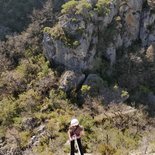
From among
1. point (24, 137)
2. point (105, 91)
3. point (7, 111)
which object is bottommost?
point (24, 137)

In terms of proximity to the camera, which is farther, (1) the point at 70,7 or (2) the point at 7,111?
(1) the point at 70,7

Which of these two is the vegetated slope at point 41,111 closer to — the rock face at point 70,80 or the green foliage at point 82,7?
the rock face at point 70,80

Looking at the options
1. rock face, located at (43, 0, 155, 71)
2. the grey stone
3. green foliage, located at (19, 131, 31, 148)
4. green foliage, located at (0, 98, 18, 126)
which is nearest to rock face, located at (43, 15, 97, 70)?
rock face, located at (43, 0, 155, 71)

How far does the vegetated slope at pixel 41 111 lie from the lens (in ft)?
159

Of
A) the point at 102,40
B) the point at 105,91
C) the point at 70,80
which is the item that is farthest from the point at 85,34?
the point at 105,91

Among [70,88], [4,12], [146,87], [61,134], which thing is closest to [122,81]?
[146,87]

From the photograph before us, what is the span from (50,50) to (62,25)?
439 cm

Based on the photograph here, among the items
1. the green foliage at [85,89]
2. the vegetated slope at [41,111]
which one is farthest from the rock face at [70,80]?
the green foliage at [85,89]

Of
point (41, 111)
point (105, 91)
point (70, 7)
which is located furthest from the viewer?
point (70, 7)

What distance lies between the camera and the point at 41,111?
54281 millimetres

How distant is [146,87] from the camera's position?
60.8 meters

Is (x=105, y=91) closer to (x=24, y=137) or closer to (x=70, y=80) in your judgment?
(x=70, y=80)

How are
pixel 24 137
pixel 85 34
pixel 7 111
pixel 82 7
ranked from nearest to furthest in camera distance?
pixel 24 137 < pixel 7 111 < pixel 85 34 < pixel 82 7

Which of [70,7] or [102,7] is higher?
[70,7]
